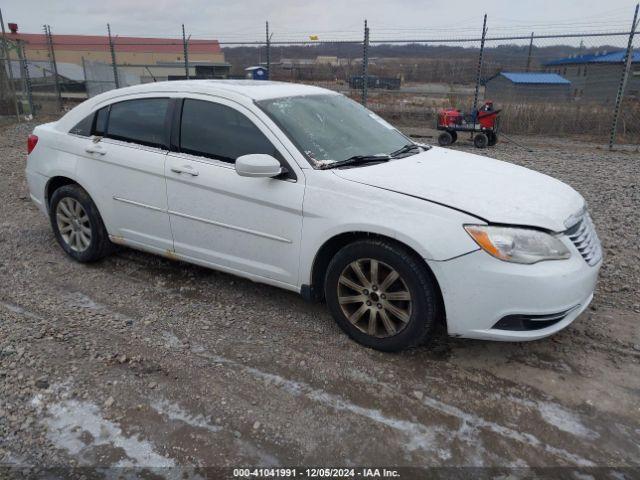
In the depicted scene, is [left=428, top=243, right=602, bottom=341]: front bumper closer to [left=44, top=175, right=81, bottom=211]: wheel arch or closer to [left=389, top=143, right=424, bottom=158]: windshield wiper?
[left=389, top=143, right=424, bottom=158]: windshield wiper

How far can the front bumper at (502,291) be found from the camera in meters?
2.83

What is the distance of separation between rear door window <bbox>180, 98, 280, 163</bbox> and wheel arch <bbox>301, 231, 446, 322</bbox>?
721mm

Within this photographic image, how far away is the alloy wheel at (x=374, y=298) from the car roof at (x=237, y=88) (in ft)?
5.01

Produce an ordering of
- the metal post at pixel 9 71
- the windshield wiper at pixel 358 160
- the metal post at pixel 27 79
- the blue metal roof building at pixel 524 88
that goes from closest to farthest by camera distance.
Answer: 1. the windshield wiper at pixel 358 160
2. the metal post at pixel 9 71
3. the blue metal roof building at pixel 524 88
4. the metal post at pixel 27 79

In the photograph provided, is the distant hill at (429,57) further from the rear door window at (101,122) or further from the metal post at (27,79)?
the rear door window at (101,122)

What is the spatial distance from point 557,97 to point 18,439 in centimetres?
1637

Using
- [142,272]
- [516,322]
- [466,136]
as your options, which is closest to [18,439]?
[142,272]

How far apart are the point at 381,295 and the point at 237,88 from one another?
1980mm

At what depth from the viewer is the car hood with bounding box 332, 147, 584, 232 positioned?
298 centimetres

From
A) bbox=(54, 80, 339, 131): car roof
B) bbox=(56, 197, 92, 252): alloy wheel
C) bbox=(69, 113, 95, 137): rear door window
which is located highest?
bbox=(54, 80, 339, 131): car roof

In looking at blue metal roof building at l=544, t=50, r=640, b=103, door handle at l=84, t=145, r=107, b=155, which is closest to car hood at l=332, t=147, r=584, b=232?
door handle at l=84, t=145, r=107, b=155

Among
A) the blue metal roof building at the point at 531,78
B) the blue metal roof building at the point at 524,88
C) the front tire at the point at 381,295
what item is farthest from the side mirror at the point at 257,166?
the blue metal roof building at the point at 531,78

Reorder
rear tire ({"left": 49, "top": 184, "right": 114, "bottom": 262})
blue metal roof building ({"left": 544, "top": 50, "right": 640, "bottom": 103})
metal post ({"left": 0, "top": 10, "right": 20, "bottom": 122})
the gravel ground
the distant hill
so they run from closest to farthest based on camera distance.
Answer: the gravel ground
rear tire ({"left": 49, "top": 184, "right": 114, "bottom": 262})
the distant hill
metal post ({"left": 0, "top": 10, "right": 20, "bottom": 122})
blue metal roof building ({"left": 544, "top": 50, "right": 640, "bottom": 103})

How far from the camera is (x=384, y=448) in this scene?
2531 millimetres
